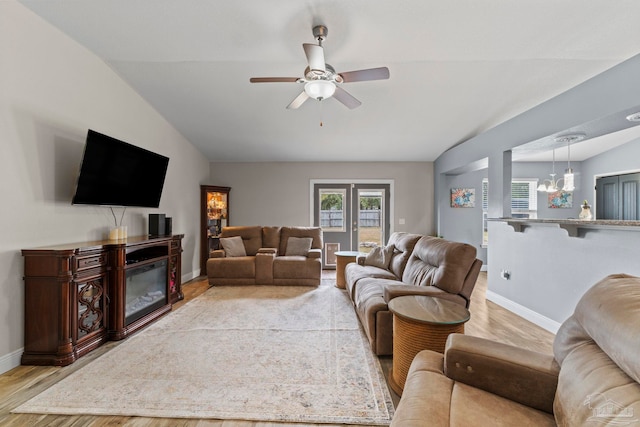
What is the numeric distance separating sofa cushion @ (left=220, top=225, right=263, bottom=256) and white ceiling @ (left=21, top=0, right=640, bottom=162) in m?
1.99

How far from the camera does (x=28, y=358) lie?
2.37 metres

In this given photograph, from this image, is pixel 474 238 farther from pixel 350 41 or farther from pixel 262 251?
pixel 350 41

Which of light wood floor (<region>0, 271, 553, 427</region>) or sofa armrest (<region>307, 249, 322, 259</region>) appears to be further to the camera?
sofa armrest (<region>307, 249, 322, 259</region>)

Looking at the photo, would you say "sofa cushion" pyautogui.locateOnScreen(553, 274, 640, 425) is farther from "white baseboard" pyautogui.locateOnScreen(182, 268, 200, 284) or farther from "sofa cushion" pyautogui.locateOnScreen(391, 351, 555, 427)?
"white baseboard" pyautogui.locateOnScreen(182, 268, 200, 284)

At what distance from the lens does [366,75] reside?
97.2 inches

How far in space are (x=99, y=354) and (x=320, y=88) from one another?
10.0 feet

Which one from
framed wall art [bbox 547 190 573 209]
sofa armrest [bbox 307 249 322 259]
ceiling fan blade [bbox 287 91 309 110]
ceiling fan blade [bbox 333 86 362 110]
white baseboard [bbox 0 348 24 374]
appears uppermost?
ceiling fan blade [bbox 287 91 309 110]

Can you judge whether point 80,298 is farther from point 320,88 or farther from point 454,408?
point 454,408

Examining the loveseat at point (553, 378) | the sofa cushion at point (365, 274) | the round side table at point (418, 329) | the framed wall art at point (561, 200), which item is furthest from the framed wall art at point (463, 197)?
the loveseat at point (553, 378)

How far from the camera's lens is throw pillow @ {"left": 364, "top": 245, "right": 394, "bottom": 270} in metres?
4.11

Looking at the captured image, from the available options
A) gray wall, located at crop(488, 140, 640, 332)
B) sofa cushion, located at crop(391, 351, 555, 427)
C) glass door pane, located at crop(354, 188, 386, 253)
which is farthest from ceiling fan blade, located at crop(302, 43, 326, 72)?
glass door pane, located at crop(354, 188, 386, 253)

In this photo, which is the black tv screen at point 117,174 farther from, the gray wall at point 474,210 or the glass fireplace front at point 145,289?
the gray wall at point 474,210

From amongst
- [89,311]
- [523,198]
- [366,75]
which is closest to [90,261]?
[89,311]

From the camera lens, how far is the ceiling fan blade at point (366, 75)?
2.41m
